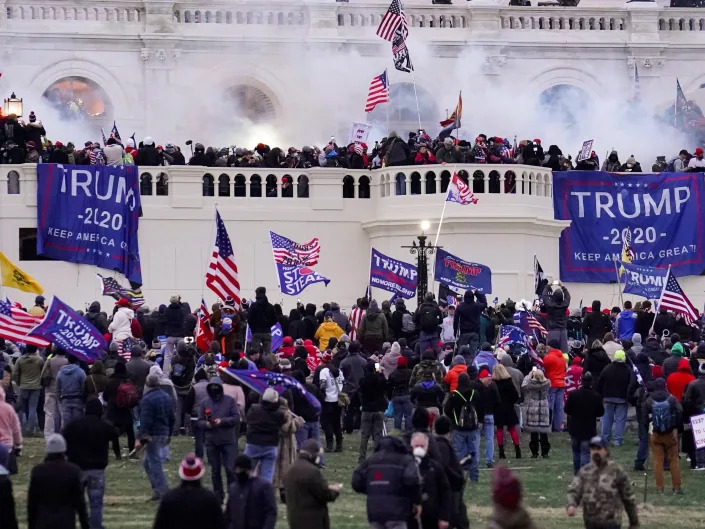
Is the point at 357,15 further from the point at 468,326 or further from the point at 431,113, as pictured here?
the point at 468,326

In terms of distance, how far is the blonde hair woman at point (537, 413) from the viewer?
94.6 ft

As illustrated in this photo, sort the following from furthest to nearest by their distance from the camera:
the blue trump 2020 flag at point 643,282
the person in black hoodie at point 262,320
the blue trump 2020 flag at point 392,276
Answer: the blue trump 2020 flag at point 643,282, the blue trump 2020 flag at point 392,276, the person in black hoodie at point 262,320

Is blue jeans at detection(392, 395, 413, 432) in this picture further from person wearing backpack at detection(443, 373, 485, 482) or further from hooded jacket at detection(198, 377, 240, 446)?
hooded jacket at detection(198, 377, 240, 446)

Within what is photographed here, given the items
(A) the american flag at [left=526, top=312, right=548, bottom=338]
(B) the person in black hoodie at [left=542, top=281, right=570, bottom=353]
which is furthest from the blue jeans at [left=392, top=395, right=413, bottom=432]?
(A) the american flag at [left=526, top=312, right=548, bottom=338]

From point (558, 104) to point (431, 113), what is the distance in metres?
3.16

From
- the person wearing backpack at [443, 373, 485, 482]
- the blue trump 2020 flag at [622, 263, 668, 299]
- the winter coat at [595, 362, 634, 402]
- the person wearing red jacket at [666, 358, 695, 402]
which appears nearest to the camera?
the person wearing backpack at [443, 373, 485, 482]

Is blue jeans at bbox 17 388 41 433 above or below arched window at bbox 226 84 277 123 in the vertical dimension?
below

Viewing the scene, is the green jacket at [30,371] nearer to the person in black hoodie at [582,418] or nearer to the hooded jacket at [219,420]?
the hooded jacket at [219,420]

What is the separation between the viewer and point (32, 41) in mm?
49719

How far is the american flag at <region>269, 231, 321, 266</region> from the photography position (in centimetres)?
3662

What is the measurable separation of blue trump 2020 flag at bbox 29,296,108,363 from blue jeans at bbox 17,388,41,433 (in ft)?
6.35

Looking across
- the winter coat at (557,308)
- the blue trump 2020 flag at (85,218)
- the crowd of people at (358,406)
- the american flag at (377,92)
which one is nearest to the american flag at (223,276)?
the crowd of people at (358,406)

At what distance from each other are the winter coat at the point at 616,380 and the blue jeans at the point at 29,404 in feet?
24.6

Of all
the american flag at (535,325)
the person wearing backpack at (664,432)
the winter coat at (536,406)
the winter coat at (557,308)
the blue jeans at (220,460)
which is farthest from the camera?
the american flag at (535,325)
